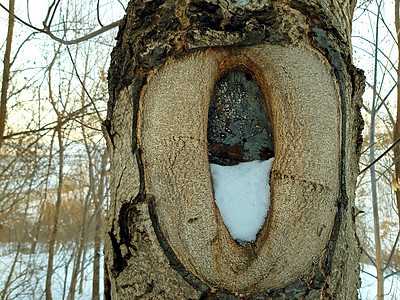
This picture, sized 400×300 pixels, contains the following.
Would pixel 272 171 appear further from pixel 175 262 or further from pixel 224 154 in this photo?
pixel 175 262

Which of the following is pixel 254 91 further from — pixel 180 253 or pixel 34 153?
pixel 34 153

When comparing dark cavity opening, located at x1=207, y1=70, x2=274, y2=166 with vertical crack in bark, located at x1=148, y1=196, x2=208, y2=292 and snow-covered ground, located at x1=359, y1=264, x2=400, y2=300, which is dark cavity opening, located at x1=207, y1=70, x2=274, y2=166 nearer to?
vertical crack in bark, located at x1=148, y1=196, x2=208, y2=292

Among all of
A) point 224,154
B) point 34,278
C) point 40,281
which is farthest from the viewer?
point 40,281

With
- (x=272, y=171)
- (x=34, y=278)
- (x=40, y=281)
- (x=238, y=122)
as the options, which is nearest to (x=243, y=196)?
(x=272, y=171)

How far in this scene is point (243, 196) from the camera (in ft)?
2.37

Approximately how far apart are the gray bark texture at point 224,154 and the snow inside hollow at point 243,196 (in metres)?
0.02

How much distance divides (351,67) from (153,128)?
497 millimetres

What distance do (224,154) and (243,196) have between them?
0.12 m

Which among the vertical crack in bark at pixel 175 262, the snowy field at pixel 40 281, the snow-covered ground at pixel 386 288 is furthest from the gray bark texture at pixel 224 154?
the snow-covered ground at pixel 386 288

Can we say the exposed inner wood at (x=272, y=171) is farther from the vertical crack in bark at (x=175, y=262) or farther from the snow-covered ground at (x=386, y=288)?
the snow-covered ground at (x=386, y=288)

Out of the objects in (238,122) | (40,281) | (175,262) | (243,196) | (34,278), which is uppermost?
(238,122)

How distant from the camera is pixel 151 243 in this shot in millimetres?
657

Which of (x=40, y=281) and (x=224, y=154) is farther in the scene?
(x=40, y=281)

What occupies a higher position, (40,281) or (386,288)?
(40,281)
